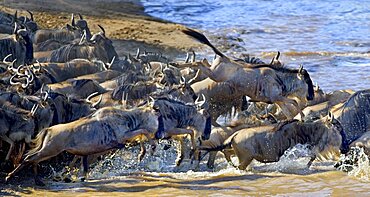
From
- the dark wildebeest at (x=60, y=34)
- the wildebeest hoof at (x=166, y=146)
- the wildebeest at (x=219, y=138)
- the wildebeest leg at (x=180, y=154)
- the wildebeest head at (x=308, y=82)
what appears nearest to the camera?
the wildebeest at (x=219, y=138)

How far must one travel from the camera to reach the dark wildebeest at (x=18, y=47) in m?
12.6

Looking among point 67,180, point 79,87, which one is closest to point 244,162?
point 67,180

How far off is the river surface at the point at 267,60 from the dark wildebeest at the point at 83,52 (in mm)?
3092

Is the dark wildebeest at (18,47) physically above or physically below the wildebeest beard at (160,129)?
above

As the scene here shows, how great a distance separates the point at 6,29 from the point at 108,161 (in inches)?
245

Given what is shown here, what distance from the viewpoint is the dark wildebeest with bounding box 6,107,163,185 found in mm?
8633

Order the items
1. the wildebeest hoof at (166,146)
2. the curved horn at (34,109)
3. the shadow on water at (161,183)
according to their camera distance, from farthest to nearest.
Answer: the wildebeest hoof at (166,146) → the curved horn at (34,109) → the shadow on water at (161,183)

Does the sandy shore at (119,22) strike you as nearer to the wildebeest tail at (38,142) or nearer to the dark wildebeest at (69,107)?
the dark wildebeest at (69,107)

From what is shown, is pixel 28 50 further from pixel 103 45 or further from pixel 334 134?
pixel 334 134

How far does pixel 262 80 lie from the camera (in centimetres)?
1063

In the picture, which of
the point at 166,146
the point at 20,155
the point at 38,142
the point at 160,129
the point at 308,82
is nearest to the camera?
the point at 38,142

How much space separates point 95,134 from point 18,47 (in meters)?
4.35

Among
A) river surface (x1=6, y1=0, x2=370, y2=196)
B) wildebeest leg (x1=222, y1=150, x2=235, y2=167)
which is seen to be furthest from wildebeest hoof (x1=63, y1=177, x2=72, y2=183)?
wildebeest leg (x1=222, y1=150, x2=235, y2=167)

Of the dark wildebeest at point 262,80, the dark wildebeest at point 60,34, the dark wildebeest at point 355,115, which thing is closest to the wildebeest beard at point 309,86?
the dark wildebeest at point 262,80
